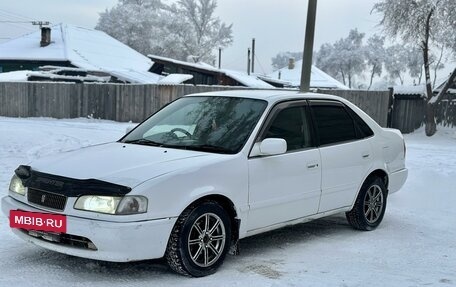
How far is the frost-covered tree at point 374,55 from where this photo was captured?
75044 millimetres

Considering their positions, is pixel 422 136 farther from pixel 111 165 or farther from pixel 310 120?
pixel 111 165

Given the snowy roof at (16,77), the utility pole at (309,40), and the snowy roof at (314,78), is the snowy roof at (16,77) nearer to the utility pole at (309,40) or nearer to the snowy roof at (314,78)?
the utility pole at (309,40)

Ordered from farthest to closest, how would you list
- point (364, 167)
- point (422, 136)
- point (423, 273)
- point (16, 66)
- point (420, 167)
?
point (16, 66) → point (422, 136) → point (420, 167) → point (364, 167) → point (423, 273)

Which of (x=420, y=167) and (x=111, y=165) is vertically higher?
(x=111, y=165)

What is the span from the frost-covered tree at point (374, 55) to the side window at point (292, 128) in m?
72.3

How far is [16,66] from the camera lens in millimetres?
35531

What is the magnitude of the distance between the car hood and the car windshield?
0.68ft

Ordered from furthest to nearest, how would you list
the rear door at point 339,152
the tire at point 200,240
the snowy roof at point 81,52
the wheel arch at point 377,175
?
1. the snowy roof at point 81,52
2. the wheel arch at point 377,175
3. the rear door at point 339,152
4. the tire at point 200,240

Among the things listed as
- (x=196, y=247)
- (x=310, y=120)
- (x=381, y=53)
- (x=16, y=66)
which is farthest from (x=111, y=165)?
(x=381, y=53)

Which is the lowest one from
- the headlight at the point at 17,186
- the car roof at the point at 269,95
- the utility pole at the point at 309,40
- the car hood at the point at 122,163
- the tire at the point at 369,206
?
the tire at the point at 369,206

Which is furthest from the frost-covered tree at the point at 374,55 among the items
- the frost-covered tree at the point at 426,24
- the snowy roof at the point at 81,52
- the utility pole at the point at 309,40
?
the utility pole at the point at 309,40

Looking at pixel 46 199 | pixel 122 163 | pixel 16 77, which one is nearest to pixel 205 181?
pixel 122 163

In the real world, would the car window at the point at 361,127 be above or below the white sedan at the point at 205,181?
above

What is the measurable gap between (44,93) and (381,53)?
61.6m
